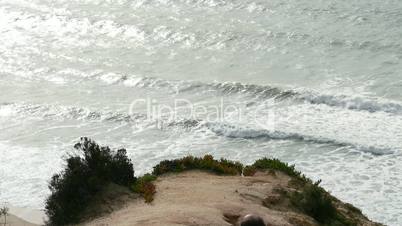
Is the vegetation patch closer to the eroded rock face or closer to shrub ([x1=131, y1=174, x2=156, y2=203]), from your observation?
shrub ([x1=131, y1=174, x2=156, y2=203])

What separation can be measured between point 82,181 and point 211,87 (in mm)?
15537

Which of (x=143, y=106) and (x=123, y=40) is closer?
(x=143, y=106)

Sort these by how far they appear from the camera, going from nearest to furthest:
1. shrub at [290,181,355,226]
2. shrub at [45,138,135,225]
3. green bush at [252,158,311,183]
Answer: shrub at [290,181,355,226]
shrub at [45,138,135,225]
green bush at [252,158,311,183]

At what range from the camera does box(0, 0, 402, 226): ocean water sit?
79.1ft

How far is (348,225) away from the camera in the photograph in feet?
51.6

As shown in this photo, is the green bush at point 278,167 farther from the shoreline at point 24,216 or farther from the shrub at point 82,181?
the shoreline at point 24,216

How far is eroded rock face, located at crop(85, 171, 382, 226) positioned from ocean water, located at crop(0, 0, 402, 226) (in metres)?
5.12

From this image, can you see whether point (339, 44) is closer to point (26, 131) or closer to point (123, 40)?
point (123, 40)

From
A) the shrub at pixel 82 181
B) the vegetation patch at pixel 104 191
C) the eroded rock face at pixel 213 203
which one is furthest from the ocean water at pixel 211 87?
the eroded rock face at pixel 213 203

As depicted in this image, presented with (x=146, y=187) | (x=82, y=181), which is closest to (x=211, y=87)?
(x=146, y=187)

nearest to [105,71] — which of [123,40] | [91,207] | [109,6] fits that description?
[123,40]

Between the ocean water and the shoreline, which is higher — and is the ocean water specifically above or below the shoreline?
above

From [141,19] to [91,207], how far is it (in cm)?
2555

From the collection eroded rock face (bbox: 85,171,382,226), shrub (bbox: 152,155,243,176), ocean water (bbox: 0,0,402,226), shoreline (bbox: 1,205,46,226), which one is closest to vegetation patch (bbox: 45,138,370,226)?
eroded rock face (bbox: 85,171,382,226)
